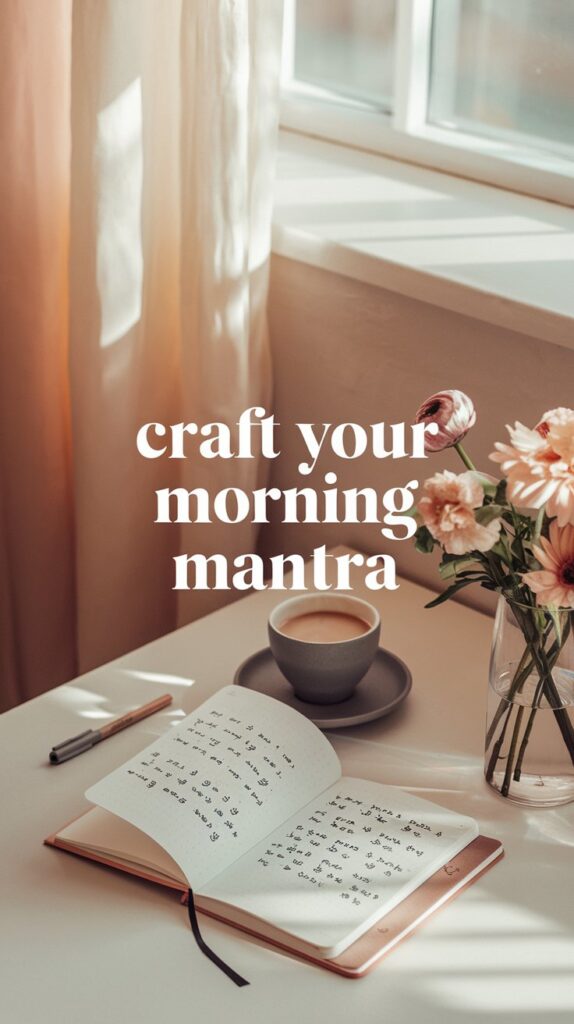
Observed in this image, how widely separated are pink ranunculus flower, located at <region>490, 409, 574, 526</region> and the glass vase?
0.11 m

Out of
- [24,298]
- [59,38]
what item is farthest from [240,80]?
[24,298]

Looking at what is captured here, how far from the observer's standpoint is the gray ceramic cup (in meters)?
1.01

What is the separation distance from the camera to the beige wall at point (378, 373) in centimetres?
112

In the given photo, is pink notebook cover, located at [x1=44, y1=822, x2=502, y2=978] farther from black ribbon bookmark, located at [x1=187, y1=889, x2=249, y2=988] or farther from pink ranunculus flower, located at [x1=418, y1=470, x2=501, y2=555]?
pink ranunculus flower, located at [x1=418, y1=470, x2=501, y2=555]

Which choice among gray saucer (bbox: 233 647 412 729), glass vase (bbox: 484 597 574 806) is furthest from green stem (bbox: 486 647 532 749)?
gray saucer (bbox: 233 647 412 729)

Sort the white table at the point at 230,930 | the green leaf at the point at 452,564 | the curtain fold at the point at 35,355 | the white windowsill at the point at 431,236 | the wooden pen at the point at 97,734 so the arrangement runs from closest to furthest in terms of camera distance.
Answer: the white table at the point at 230,930
the green leaf at the point at 452,564
the wooden pen at the point at 97,734
the white windowsill at the point at 431,236
the curtain fold at the point at 35,355

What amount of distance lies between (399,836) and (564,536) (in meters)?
0.25

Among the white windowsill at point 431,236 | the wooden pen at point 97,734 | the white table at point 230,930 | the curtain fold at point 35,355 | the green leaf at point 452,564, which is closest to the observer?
the white table at point 230,930

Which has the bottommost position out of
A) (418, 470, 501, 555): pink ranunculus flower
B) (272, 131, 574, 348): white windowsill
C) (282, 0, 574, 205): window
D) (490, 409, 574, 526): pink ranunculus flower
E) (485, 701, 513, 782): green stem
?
(485, 701, 513, 782): green stem

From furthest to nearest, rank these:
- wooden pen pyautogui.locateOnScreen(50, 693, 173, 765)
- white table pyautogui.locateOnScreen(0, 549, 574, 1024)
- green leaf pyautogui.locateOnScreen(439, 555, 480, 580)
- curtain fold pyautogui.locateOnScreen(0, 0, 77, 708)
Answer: curtain fold pyautogui.locateOnScreen(0, 0, 77, 708), wooden pen pyautogui.locateOnScreen(50, 693, 173, 765), green leaf pyautogui.locateOnScreen(439, 555, 480, 580), white table pyautogui.locateOnScreen(0, 549, 574, 1024)

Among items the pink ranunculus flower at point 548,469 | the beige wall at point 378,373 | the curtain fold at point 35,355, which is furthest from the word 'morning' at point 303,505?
the pink ranunculus flower at point 548,469

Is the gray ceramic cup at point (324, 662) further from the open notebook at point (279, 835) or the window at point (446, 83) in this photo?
the window at point (446, 83)

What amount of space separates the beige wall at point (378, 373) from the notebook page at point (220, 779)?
33 centimetres

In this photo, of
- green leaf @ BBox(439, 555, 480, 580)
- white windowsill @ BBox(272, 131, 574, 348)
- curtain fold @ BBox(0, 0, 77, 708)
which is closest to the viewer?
green leaf @ BBox(439, 555, 480, 580)
